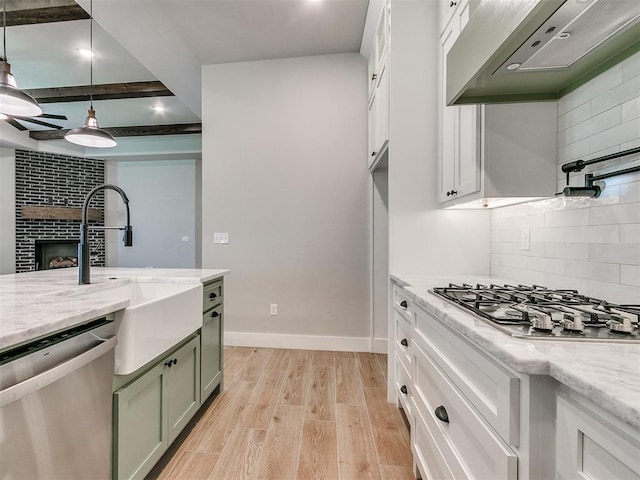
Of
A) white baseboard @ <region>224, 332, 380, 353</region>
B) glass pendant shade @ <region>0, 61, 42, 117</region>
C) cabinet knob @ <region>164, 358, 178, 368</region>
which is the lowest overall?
white baseboard @ <region>224, 332, 380, 353</region>

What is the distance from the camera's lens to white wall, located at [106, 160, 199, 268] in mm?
6488

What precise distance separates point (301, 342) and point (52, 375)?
8.09 ft

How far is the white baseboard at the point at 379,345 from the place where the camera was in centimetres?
303

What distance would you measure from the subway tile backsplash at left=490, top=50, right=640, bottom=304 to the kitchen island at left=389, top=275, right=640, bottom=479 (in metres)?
0.66

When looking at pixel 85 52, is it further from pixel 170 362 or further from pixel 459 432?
pixel 459 432

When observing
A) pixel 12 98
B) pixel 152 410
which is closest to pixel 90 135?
pixel 12 98

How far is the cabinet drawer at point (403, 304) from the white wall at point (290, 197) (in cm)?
113

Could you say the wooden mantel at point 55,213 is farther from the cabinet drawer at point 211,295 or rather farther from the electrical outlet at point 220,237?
the cabinet drawer at point 211,295

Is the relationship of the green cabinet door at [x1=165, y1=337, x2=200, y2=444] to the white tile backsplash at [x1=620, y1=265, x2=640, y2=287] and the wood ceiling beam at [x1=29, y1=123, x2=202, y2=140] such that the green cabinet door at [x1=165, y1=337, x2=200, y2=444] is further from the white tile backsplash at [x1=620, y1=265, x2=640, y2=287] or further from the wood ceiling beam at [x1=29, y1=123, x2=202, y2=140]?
the wood ceiling beam at [x1=29, y1=123, x2=202, y2=140]

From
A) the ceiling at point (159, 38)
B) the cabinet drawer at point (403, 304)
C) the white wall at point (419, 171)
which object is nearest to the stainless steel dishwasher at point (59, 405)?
the cabinet drawer at point (403, 304)

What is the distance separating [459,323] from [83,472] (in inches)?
51.8

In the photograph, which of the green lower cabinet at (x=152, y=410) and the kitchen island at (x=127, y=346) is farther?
the green lower cabinet at (x=152, y=410)

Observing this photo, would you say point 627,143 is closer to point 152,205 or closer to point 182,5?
point 182,5

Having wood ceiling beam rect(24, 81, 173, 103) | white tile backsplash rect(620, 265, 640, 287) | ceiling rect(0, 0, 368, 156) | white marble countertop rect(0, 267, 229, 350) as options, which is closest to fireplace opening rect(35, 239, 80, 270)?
wood ceiling beam rect(24, 81, 173, 103)
